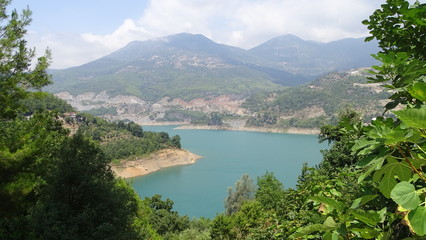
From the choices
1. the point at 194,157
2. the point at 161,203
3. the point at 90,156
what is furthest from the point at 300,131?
the point at 90,156

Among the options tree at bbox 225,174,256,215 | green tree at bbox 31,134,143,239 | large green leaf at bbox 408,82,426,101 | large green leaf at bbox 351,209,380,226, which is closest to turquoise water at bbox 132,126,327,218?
tree at bbox 225,174,256,215

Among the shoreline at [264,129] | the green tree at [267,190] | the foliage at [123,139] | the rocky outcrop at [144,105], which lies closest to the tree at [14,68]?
the green tree at [267,190]

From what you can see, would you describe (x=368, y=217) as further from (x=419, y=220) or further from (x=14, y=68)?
(x=14, y=68)

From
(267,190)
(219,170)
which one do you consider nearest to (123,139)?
(219,170)

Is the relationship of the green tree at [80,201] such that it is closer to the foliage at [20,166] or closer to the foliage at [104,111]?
the foliage at [20,166]

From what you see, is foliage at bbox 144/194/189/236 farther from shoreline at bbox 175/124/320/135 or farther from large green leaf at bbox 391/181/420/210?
shoreline at bbox 175/124/320/135

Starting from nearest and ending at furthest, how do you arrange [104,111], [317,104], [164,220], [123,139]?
1. [164,220]
2. [123,139]
3. [317,104]
4. [104,111]
